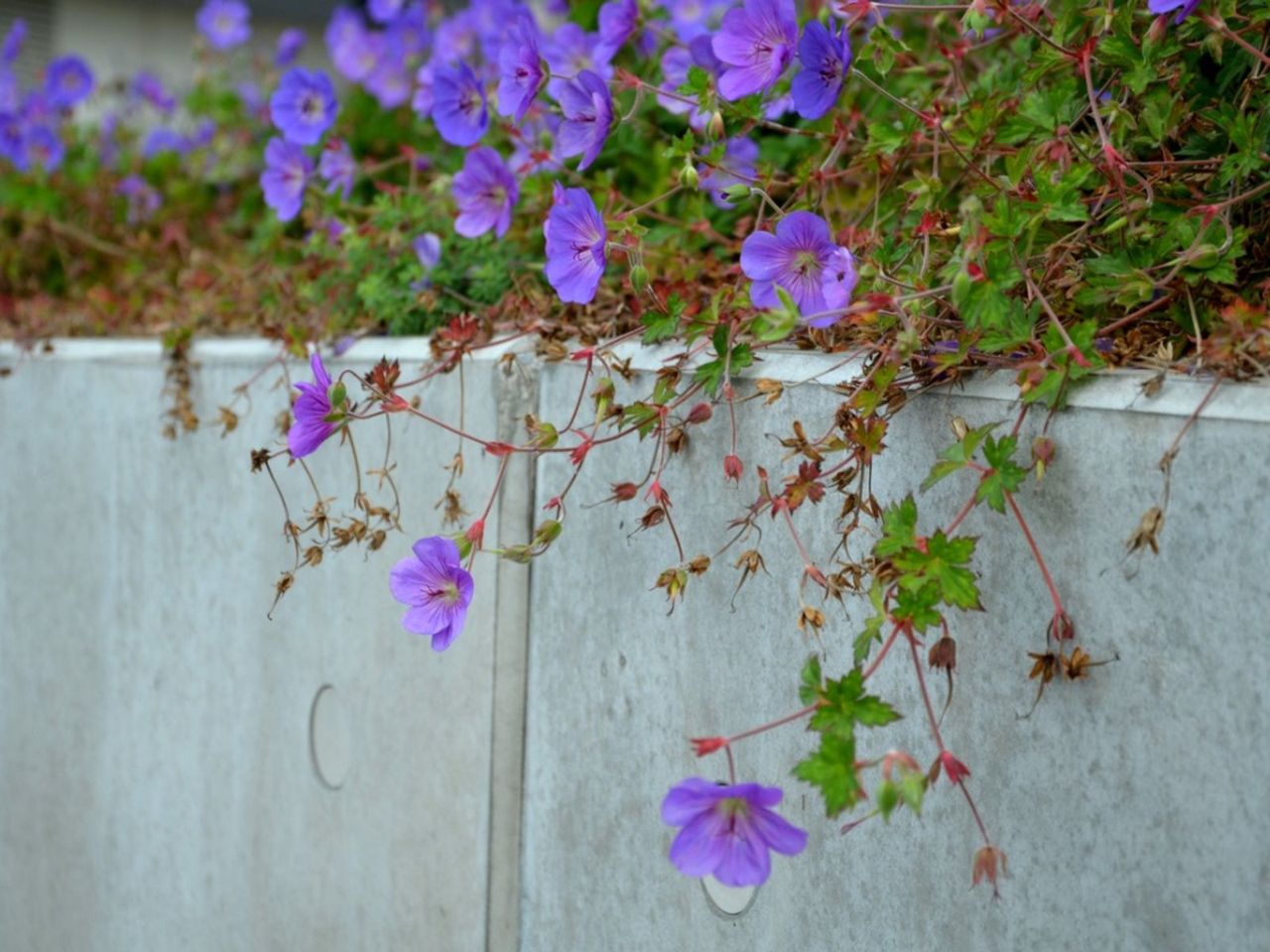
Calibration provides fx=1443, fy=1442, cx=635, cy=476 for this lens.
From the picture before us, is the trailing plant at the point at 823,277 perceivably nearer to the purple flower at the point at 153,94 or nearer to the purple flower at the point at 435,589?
the purple flower at the point at 435,589

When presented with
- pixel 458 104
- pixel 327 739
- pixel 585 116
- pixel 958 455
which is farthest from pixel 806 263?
pixel 327 739

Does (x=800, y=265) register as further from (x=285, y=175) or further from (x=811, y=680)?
(x=285, y=175)

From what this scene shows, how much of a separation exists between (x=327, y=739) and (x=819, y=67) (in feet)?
3.51

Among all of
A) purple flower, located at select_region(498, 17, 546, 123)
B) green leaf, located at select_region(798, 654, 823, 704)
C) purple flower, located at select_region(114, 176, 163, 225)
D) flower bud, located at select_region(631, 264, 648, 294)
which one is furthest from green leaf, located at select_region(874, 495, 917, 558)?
purple flower, located at select_region(114, 176, 163, 225)

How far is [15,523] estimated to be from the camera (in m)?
2.53

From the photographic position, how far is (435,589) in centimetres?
122

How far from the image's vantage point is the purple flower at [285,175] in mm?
2113

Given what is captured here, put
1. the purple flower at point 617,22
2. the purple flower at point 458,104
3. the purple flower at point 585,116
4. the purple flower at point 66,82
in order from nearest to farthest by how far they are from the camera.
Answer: the purple flower at point 585,116, the purple flower at point 617,22, the purple flower at point 458,104, the purple flower at point 66,82

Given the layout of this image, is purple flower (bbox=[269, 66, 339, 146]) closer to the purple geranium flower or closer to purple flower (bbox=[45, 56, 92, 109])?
the purple geranium flower

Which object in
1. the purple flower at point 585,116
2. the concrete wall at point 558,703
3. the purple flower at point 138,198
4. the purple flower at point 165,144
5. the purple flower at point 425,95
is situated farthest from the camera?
the purple flower at point 165,144

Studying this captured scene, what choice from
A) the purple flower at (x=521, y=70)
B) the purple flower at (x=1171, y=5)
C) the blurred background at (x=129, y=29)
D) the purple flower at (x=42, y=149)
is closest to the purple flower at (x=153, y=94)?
the purple flower at (x=42, y=149)

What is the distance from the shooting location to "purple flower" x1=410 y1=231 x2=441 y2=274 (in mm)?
1900

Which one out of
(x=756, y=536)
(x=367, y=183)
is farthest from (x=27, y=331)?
(x=756, y=536)

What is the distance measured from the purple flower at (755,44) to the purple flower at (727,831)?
2.30 feet
